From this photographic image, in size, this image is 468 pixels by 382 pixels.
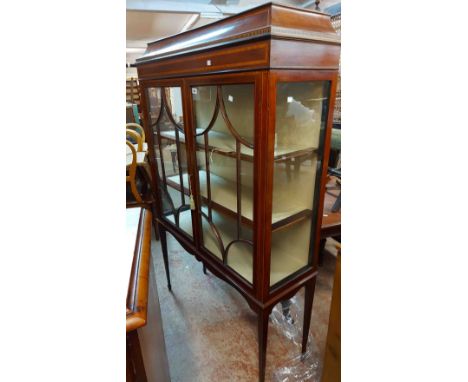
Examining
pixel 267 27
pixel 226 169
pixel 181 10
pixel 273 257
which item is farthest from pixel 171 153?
pixel 181 10

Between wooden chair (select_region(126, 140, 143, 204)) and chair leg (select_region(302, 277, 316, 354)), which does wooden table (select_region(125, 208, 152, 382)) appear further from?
wooden chair (select_region(126, 140, 143, 204))

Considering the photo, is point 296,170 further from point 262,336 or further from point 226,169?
point 262,336

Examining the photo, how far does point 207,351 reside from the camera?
140 centimetres

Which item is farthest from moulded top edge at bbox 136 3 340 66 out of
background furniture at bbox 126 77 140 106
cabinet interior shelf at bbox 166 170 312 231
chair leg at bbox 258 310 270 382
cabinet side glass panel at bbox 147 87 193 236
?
background furniture at bbox 126 77 140 106

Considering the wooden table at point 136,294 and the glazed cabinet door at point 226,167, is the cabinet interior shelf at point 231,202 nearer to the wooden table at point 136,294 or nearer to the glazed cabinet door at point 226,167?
the glazed cabinet door at point 226,167

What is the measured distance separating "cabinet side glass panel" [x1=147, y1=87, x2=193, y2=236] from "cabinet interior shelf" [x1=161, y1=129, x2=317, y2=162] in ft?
0.33

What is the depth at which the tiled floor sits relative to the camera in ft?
4.30

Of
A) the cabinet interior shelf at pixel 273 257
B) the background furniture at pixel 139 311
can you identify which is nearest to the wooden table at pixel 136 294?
the background furniture at pixel 139 311

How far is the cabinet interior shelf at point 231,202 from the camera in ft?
3.32

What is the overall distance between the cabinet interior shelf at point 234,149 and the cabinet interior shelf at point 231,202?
0.15m
